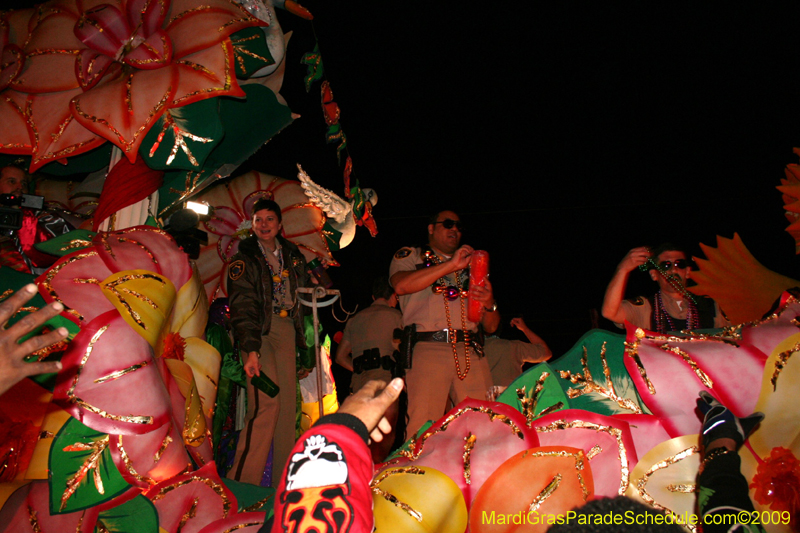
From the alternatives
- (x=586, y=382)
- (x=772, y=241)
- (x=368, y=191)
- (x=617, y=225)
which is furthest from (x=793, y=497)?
(x=617, y=225)

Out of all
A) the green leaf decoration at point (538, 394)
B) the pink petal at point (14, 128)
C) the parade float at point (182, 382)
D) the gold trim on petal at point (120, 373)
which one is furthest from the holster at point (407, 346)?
the pink petal at point (14, 128)

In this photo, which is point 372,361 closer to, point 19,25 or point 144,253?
point 144,253

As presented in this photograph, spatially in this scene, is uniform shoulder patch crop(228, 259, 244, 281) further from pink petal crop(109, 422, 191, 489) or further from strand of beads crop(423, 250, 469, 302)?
pink petal crop(109, 422, 191, 489)

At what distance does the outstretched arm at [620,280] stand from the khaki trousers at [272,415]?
1.81 metres

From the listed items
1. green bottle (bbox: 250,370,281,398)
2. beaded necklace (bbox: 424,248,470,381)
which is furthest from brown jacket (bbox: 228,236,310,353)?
beaded necklace (bbox: 424,248,470,381)

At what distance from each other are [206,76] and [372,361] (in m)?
2.45

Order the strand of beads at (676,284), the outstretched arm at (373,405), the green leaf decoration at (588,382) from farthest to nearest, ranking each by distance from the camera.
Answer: the strand of beads at (676,284)
the green leaf decoration at (588,382)
the outstretched arm at (373,405)

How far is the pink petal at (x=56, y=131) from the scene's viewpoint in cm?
214

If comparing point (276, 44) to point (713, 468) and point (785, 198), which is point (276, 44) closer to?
point (713, 468)

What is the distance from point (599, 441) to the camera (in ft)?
4.24

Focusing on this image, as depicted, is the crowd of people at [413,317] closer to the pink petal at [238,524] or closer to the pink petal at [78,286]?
the pink petal at [238,524]

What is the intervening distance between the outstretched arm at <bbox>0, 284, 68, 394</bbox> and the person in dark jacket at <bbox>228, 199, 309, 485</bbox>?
1.99 meters

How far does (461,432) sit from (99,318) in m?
1.06

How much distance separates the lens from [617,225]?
21.1ft
